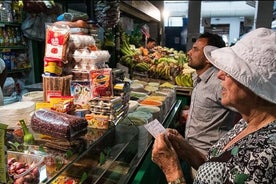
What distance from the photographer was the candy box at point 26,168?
43.8 inches

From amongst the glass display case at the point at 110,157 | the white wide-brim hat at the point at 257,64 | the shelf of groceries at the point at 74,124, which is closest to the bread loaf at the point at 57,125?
the shelf of groceries at the point at 74,124

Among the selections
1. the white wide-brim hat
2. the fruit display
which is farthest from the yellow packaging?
the fruit display

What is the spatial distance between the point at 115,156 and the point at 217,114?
45.1 inches

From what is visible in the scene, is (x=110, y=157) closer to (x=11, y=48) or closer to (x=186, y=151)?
(x=186, y=151)

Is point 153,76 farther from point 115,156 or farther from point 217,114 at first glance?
point 115,156

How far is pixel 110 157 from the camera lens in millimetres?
1928

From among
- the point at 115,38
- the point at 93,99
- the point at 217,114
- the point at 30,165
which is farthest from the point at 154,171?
the point at 115,38

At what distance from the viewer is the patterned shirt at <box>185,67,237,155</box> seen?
2600 millimetres

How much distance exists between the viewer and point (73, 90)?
5.97 ft

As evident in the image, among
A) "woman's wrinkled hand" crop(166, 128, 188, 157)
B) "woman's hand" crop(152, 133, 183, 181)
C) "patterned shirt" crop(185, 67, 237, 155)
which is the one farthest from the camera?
"patterned shirt" crop(185, 67, 237, 155)

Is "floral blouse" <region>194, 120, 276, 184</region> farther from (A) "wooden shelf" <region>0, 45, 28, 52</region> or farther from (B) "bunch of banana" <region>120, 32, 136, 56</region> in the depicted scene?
(A) "wooden shelf" <region>0, 45, 28, 52</region>

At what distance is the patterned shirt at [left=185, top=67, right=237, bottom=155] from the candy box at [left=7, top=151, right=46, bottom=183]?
5.81 ft

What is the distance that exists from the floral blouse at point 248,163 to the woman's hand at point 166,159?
264mm

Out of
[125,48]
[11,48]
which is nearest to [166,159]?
[125,48]
